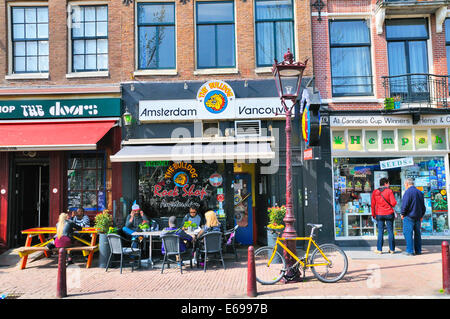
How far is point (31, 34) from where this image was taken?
Answer: 37.8 ft

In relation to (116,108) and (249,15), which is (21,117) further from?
(249,15)

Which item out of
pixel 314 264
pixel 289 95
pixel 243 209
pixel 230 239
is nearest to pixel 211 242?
pixel 230 239

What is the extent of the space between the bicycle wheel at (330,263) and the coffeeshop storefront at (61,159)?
→ 21.5 feet

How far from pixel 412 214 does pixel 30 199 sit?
11.5 metres

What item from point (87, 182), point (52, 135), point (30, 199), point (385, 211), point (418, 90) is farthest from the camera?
point (30, 199)

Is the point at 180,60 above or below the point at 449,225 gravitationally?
above

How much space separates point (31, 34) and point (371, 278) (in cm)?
1201

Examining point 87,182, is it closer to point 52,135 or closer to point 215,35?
point 52,135

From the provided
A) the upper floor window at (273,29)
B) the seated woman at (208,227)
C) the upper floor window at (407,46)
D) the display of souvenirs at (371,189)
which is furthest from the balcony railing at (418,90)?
the seated woman at (208,227)

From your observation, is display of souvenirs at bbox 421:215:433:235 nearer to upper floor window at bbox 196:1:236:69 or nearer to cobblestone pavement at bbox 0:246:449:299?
cobblestone pavement at bbox 0:246:449:299

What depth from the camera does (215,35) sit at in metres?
11.5

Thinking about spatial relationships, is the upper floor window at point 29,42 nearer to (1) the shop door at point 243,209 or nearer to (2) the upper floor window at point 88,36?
(2) the upper floor window at point 88,36

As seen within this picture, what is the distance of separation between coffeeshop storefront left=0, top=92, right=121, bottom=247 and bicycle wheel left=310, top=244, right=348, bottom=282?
6.56 m

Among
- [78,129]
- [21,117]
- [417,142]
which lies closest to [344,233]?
[417,142]
